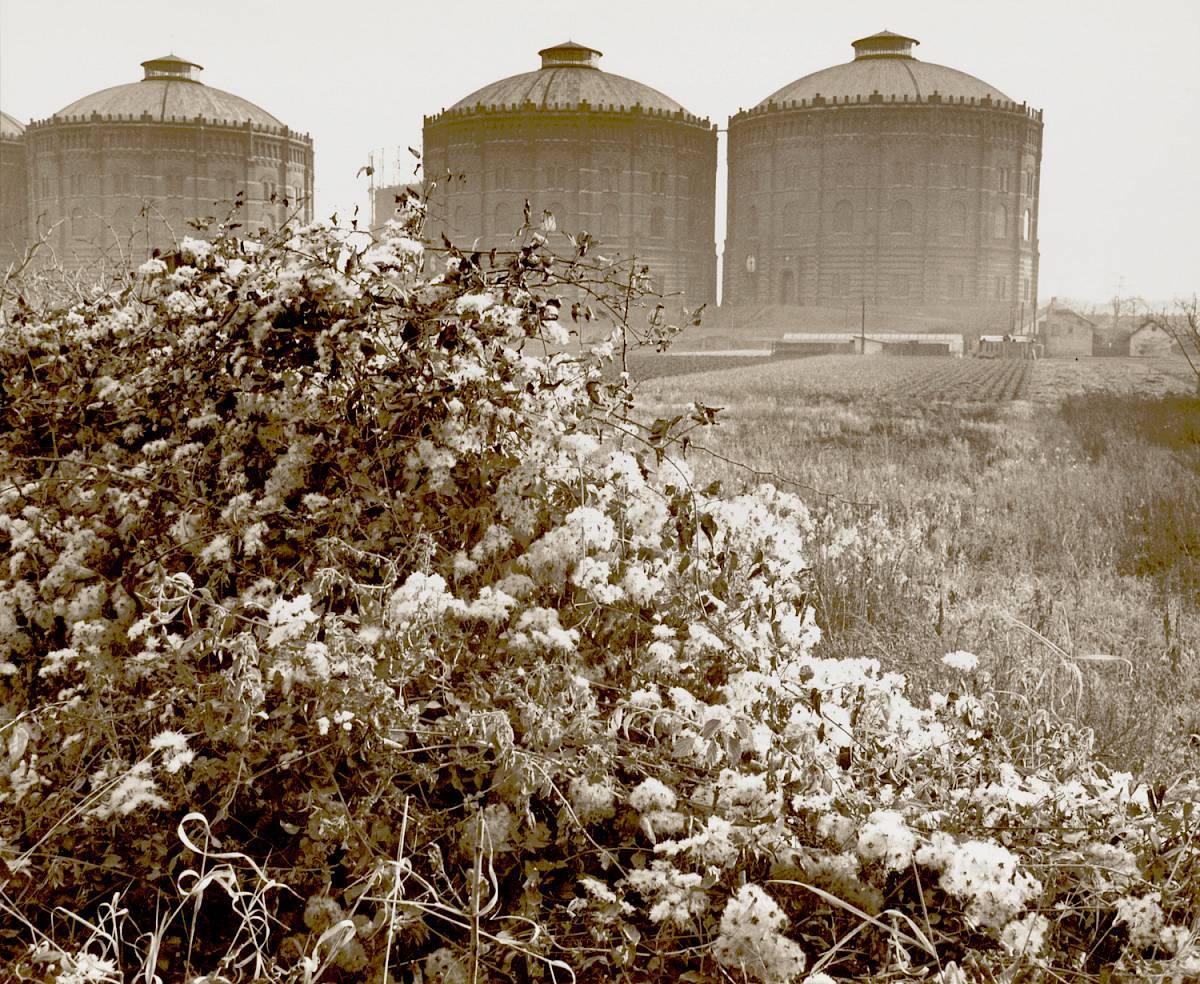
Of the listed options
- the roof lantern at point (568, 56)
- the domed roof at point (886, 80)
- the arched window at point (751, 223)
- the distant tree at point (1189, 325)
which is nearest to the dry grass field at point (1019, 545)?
the distant tree at point (1189, 325)

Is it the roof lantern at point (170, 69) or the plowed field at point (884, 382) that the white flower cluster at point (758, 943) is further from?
the roof lantern at point (170, 69)

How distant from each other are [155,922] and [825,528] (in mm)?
4687

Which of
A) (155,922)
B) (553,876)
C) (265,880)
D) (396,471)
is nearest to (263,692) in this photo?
(265,880)

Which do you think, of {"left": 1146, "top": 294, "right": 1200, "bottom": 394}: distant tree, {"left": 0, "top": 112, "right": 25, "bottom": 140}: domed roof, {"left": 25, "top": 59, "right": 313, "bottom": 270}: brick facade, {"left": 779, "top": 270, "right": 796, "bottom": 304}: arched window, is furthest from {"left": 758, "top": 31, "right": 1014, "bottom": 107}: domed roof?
{"left": 0, "top": 112, "right": 25, "bottom": 140}: domed roof

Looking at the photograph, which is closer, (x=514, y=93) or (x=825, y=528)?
(x=825, y=528)

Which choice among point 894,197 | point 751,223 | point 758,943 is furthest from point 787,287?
point 758,943

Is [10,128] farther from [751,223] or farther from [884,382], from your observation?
[884,382]

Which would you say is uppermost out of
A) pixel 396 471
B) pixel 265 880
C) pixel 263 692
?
pixel 396 471

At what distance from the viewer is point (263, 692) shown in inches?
104

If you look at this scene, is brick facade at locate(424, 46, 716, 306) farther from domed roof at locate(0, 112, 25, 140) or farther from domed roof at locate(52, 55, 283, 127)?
domed roof at locate(0, 112, 25, 140)

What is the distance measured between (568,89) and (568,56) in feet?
10.4

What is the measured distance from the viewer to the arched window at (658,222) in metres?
60.0

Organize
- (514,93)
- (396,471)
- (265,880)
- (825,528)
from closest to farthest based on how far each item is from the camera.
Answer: (265,880) < (396,471) < (825,528) < (514,93)

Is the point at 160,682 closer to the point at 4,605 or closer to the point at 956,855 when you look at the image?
the point at 4,605
